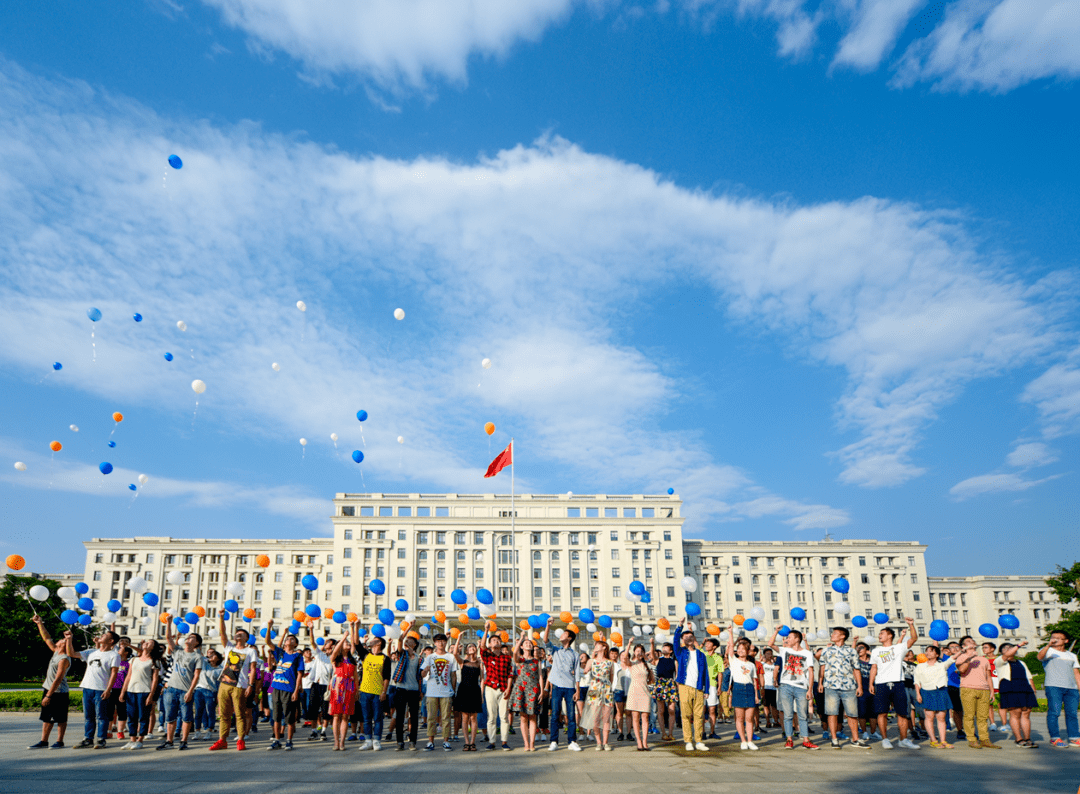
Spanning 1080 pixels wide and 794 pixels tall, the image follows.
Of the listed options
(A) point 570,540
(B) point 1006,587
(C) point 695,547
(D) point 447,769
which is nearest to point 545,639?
(D) point 447,769

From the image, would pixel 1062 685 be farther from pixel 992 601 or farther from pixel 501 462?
pixel 992 601

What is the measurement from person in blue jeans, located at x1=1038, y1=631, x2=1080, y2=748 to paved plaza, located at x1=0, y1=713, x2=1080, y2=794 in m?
0.40

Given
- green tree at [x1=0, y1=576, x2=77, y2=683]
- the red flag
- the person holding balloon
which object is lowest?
green tree at [x1=0, y1=576, x2=77, y2=683]

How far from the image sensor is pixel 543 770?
8492mm

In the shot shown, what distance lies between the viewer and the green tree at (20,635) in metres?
53.3

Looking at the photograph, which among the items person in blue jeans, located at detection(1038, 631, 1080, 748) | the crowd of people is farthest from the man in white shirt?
person in blue jeans, located at detection(1038, 631, 1080, 748)

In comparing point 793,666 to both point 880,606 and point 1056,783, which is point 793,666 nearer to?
point 1056,783

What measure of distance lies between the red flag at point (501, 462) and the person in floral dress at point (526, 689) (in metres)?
18.9

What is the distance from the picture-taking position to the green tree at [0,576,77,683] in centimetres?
5328

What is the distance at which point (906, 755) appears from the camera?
981cm

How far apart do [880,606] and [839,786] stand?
85.4 m

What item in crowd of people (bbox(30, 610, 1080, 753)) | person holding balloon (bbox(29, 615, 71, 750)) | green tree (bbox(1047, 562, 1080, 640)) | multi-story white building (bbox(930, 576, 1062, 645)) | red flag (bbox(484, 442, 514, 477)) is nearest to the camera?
person holding balloon (bbox(29, 615, 71, 750))

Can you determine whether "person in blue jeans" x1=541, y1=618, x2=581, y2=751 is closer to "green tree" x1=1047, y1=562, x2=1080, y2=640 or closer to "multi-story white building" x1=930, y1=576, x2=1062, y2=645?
"green tree" x1=1047, y1=562, x2=1080, y2=640

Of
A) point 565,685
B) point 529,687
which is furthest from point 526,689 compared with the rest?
point 565,685
